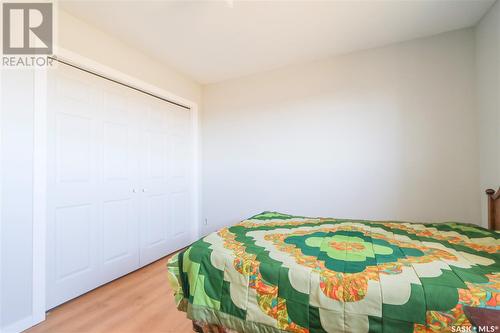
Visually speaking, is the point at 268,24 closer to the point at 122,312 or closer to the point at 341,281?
the point at 341,281

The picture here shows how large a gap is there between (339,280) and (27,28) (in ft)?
8.44

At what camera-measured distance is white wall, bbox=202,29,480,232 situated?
7.00ft

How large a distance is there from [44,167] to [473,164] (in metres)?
3.58

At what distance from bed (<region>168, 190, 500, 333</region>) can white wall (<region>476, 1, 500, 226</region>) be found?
0.61m

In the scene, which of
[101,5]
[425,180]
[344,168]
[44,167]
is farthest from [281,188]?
[101,5]

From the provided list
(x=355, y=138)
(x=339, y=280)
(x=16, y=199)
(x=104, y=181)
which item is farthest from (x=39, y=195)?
(x=355, y=138)

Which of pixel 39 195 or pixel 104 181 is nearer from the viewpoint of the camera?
pixel 39 195

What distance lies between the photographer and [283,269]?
114 cm

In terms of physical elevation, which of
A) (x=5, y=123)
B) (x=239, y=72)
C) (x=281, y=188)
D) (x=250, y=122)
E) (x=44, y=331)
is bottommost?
(x=44, y=331)

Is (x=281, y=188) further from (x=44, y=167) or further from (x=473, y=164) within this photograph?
(x=44, y=167)

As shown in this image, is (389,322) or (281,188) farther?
(281,188)

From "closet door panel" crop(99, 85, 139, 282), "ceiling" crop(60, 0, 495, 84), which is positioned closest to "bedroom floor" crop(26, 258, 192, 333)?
"closet door panel" crop(99, 85, 139, 282)

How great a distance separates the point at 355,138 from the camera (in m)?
2.49

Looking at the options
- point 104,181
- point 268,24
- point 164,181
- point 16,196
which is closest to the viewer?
point 16,196
